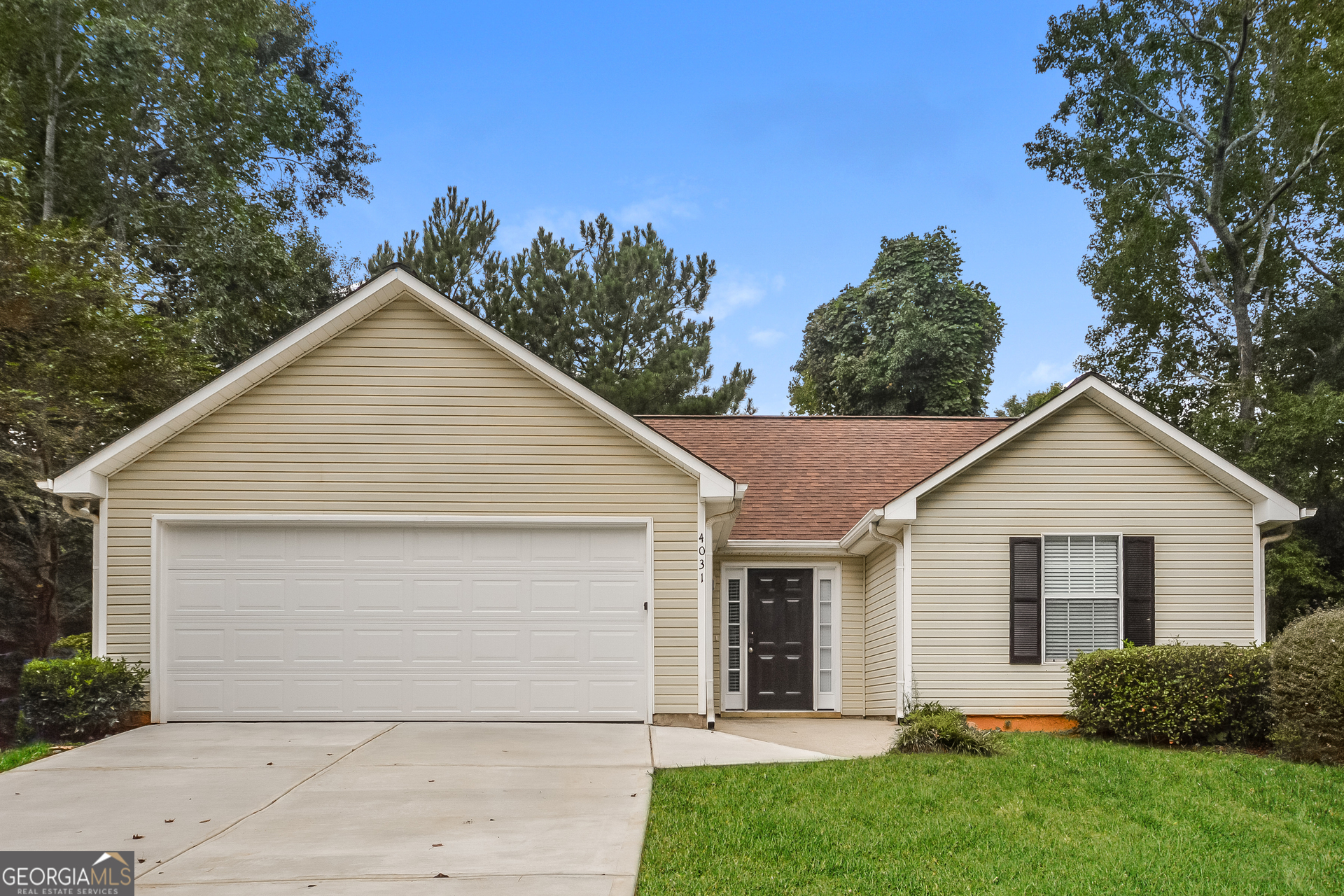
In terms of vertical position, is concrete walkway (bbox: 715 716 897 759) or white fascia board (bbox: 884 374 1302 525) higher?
white fascia board (bbox: 884 374 1302 525)

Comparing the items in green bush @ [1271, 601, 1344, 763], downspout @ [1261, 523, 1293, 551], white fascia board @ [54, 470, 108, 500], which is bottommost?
green bush @ [1271, 601, 1344, 763]

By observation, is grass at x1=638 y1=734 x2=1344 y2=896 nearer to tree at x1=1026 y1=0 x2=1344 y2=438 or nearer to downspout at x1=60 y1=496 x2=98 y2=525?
downspout at x1=60 y1=496 x2=98 y2=525

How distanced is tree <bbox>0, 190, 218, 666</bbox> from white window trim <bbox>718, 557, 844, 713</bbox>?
10667mm

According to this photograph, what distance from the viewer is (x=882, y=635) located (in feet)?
42.9

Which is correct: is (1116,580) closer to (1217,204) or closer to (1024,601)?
(1024,601)

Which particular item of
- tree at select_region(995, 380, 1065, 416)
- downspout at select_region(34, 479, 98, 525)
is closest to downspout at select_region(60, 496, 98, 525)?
downspout at select_region(34, 479, 98, 525)

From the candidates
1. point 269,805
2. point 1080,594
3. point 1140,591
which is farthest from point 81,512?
point 1140,591

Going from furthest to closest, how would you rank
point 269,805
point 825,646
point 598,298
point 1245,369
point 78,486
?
point 598,298 → point 1245,369 → point 825,646 → point 78,486 → point 269,805

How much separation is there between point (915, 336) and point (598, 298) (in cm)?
1008

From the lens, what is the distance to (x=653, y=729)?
10.6m

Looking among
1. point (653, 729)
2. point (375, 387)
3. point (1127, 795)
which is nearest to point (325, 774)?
point (653, 729)

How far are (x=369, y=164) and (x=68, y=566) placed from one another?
1428 centimetres

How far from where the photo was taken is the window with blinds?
11.9 meters

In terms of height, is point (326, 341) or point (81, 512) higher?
point (326, 341)
